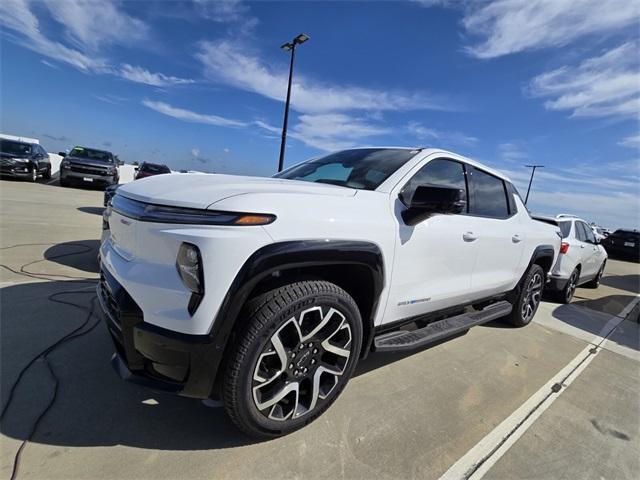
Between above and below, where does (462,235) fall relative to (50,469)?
above

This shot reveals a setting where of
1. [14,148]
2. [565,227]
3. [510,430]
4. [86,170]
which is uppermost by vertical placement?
[14,148]

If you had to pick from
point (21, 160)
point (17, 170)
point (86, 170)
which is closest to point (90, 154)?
point (86, 170)

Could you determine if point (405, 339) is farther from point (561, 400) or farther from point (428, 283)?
point (561, 400)

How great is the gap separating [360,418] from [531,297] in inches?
134

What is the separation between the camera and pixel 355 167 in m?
2.89

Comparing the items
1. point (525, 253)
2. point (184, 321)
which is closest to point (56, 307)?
point (184, 321)

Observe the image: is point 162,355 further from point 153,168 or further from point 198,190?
point 153,168

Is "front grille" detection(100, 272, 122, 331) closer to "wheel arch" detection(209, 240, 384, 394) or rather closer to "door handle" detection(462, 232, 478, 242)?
"wheel arch" detection(209, 240, 384, 394)

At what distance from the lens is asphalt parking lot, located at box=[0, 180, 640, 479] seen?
6.13 ft

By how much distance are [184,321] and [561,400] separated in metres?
3.05

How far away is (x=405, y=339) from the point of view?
2.67m

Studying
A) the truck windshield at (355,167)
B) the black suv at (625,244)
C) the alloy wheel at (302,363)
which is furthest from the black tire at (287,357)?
the black suv at (625,244)

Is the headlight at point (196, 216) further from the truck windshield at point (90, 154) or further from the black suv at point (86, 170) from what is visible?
the truck windshield at point (90, 154)

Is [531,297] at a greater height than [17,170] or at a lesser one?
lesser
